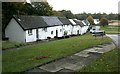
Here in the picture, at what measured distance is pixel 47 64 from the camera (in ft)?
44.4

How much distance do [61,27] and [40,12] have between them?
442 inches

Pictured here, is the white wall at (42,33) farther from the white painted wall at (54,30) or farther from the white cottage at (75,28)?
the white cottage at (75,28)

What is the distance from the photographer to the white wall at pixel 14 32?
29.5m

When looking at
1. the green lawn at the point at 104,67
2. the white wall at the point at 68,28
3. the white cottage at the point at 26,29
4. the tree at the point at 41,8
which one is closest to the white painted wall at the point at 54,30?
the white cottage at the point at 26,29

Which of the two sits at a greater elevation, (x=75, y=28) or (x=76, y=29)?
(x=75, y=28)

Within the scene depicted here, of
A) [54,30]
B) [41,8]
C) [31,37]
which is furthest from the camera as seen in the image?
[41,8]

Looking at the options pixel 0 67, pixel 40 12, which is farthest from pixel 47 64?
pixel 40 12

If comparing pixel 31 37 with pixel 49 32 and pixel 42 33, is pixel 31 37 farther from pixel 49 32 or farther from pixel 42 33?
pixel 49 32

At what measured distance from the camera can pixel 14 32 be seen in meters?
30.5

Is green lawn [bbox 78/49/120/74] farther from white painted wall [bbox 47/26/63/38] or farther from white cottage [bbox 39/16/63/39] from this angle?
white painted wall [bbox 47/26/63/38]

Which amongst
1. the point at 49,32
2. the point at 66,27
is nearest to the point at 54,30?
the point at 49,32

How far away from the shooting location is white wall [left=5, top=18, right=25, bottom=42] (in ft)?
96.8

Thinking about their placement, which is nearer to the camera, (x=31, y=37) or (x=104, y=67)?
(x=104, y=67)

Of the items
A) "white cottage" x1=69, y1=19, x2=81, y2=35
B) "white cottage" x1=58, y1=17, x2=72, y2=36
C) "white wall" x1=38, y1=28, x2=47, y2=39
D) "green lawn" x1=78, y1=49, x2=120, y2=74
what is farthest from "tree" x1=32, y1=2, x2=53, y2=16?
"green lawn" x1=78, y1=49, x2=120, y2=74
